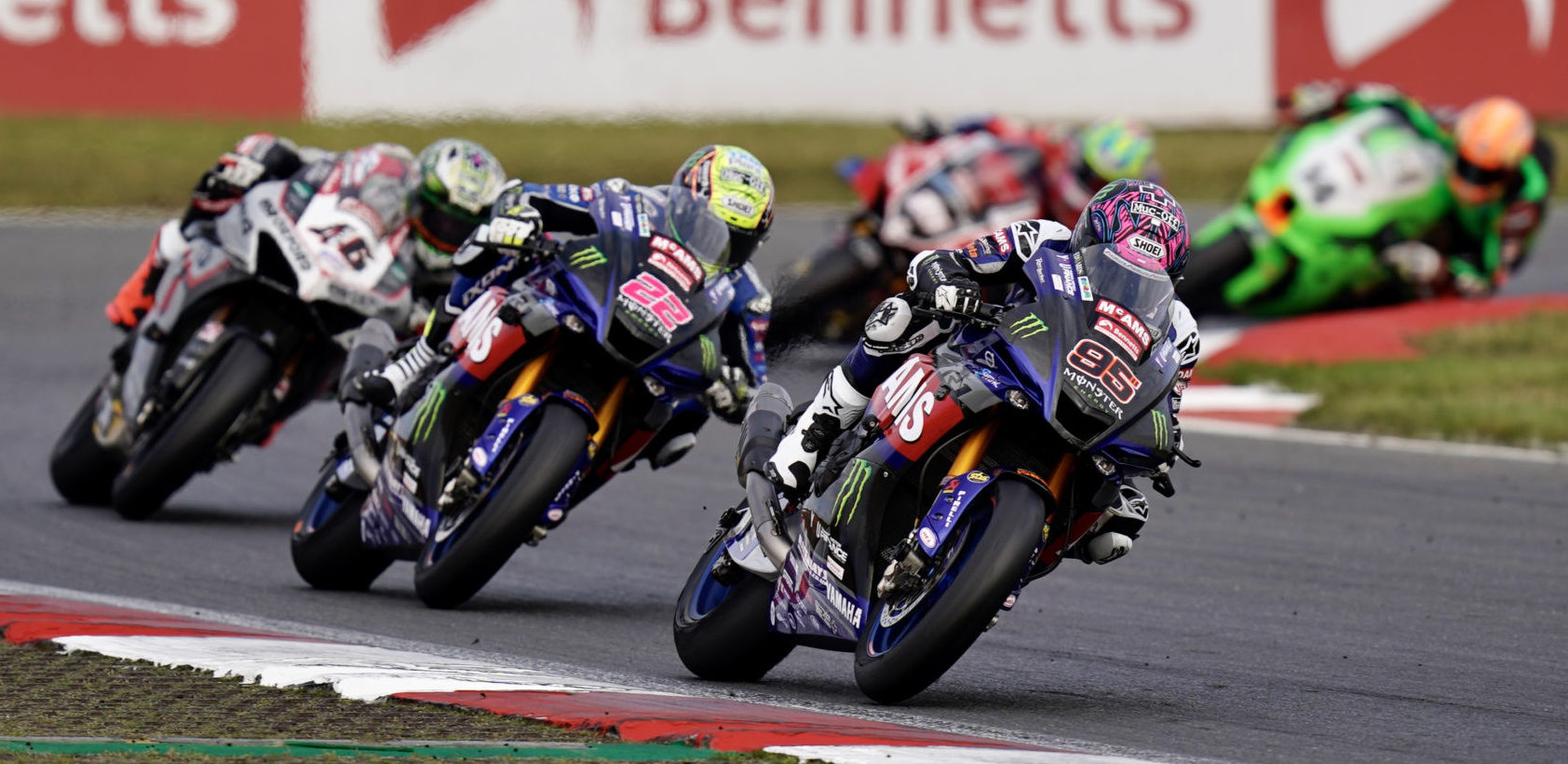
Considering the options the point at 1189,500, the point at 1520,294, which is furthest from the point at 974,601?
the point at 1520,294

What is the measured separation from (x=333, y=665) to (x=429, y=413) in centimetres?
157

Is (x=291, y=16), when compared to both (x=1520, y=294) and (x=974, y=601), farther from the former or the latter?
(x=974, y=601)

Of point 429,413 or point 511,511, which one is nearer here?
point 511,511

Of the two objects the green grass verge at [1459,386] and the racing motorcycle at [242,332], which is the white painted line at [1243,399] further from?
the racing motorcycle at [242,332]

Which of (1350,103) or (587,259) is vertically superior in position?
(587,259)

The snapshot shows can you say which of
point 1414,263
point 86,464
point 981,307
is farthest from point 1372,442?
point 981,307

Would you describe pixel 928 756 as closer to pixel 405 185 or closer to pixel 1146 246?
pixel 1146 246

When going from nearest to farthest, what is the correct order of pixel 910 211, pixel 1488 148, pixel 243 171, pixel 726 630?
1. pixel 726 630
2. pixel 243 171
3. pixel 910 211
4. pixel 1488 148

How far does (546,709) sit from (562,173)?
13111 millimetres

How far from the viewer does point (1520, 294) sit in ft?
55.0

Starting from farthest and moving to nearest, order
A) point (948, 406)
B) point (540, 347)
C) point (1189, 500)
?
1. point (1189, 500)
2. point (540, 347)
3. point (948, 406)

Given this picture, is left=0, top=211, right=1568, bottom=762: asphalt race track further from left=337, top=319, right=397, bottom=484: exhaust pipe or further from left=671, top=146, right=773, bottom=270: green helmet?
left=671, top=146, right=773, bottom=270: green helmet

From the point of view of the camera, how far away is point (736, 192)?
24.8 ft

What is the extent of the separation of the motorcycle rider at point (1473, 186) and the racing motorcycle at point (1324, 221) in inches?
3.6
